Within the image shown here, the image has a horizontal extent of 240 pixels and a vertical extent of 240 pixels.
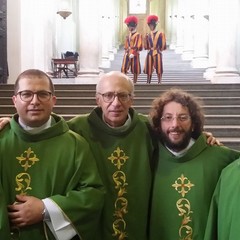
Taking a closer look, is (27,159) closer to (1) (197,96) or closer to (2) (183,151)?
(2) (183,151)

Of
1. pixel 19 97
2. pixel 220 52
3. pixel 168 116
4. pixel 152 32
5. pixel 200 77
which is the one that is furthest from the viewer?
pixel 200 77

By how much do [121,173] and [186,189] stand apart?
1.34 ft

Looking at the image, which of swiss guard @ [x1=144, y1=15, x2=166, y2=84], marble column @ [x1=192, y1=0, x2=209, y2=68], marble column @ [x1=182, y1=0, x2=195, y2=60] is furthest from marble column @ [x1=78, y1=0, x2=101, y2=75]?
marble column @ [x1=182, y1=0, x2=195, y2=60]

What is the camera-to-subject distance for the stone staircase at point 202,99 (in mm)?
7234

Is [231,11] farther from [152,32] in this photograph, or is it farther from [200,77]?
[200,77]

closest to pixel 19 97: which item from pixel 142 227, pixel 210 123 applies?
pixel 142 227

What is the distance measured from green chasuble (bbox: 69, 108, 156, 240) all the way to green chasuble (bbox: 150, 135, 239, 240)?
8 centimetres

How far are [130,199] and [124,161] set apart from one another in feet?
0.78

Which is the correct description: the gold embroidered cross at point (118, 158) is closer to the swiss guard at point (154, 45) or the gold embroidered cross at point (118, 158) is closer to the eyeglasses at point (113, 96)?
the eyeglasses at point (113, 96)

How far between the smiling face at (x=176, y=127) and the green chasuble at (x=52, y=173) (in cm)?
49

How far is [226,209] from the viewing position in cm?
239

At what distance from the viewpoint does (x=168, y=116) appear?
2.74 m

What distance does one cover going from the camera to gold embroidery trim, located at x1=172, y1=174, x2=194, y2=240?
2.75 metres

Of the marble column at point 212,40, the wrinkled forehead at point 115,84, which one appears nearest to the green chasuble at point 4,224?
the wrinkled forehead at point 115,84
